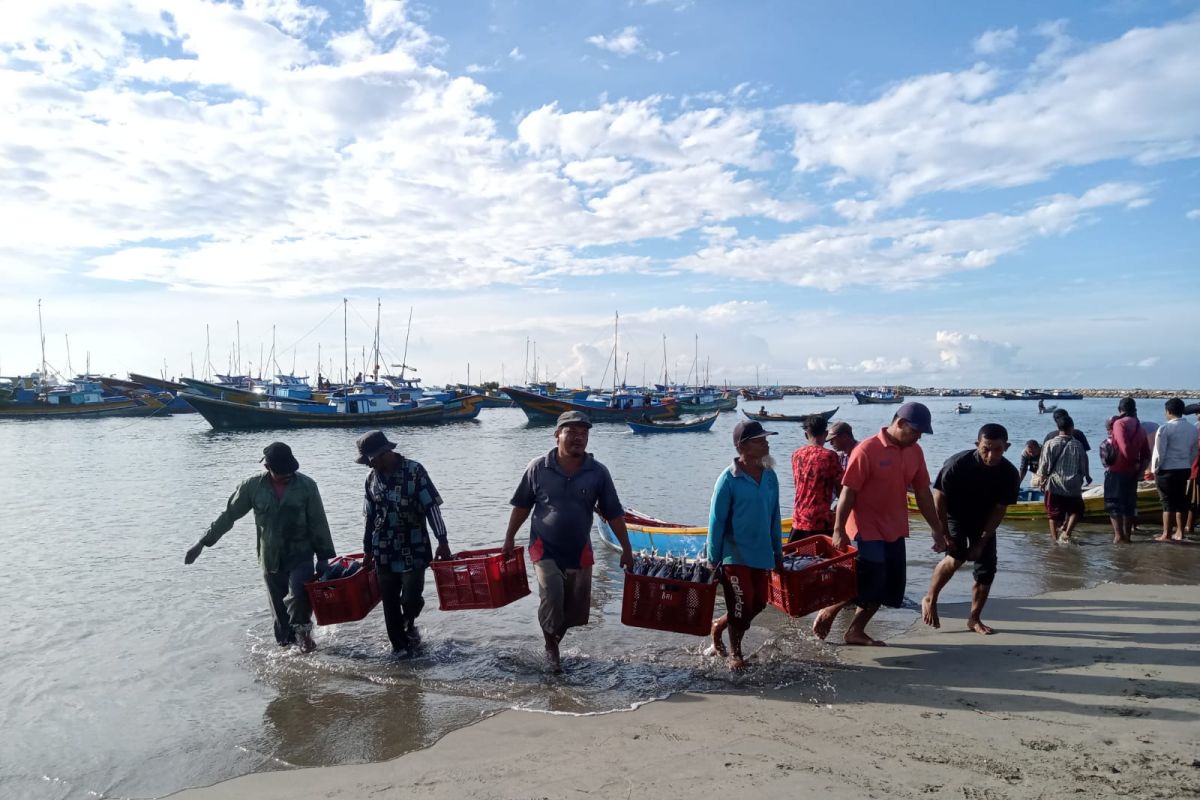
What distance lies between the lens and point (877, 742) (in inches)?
165

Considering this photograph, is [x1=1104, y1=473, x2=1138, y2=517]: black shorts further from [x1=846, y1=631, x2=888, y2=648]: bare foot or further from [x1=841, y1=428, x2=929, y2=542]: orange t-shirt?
[x1=841, y1=428, x2=929, y2=542]: orange t-shirt

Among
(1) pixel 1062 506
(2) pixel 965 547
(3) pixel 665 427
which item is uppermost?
(2) pixel 965 547

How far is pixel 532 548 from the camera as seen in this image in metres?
5.46

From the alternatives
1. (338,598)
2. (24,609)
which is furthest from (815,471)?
(24,609)

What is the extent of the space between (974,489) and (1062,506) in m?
5.94

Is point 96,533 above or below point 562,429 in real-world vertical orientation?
below

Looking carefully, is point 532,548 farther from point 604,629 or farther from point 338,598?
point 604,629

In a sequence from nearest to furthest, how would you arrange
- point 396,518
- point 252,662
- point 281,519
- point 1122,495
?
1. point 396,518
2. point 281,519
3. point 252,662
4. point 1122,495

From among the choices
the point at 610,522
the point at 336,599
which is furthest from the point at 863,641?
the point at 336,599

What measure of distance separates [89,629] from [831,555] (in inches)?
297

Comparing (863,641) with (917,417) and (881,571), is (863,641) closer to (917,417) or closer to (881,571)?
(881,571)

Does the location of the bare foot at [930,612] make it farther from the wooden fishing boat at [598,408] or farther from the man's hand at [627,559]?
the wooden fishing boat at [598,408]

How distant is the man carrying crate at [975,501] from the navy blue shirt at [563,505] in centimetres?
265

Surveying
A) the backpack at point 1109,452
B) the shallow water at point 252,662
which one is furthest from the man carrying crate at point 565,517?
the backpack at point 1109,452
